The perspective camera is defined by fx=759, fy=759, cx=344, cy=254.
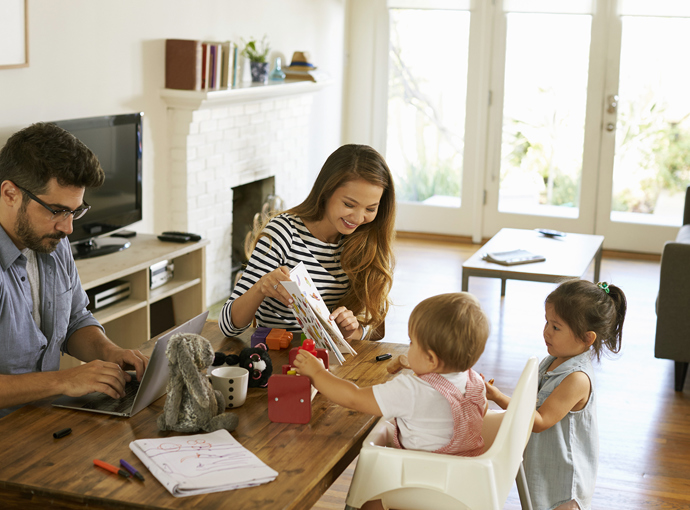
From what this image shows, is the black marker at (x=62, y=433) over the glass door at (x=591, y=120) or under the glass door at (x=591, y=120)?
under

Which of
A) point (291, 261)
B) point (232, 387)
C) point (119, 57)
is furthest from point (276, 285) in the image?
point (119, 57)

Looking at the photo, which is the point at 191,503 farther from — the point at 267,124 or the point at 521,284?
the point at 521,284

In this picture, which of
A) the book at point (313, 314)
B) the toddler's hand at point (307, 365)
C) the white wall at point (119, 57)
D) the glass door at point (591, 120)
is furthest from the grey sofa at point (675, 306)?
the glass door at point (591, 120)

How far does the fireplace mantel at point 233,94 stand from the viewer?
12.3 ft

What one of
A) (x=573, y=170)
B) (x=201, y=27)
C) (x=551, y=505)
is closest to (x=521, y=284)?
(x=573, y=170)

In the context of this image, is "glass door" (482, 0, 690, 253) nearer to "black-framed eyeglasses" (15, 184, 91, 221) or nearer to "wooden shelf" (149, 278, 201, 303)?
"wooden shelf" (149, 278, 201, 303)

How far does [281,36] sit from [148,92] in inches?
65.3

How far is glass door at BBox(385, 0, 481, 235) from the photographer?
20.7 ft

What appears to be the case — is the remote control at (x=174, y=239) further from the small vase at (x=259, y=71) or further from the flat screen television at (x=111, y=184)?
the small vase at (x=259, y=71)

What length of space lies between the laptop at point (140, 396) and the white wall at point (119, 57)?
1.63 m

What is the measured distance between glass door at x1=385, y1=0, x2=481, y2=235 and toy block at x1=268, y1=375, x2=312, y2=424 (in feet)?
17.0

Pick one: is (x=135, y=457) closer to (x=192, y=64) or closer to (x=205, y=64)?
(x=192, y=64)

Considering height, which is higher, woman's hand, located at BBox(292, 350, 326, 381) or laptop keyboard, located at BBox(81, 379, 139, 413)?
woman's hand, located at BBox(292, 350, 326, 381)

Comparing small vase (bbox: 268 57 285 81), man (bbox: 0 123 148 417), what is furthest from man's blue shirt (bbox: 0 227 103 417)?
small vase (bbox: 268 57 285 81)
